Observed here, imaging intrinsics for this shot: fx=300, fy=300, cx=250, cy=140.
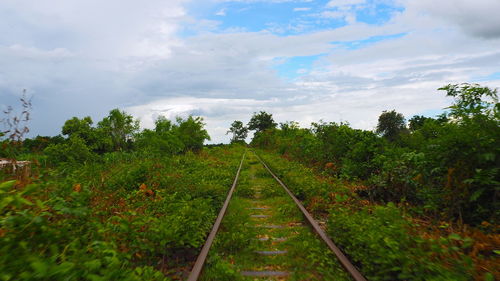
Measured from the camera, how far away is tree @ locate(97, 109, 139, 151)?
3553 centimetres

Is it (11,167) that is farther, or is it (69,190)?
(11,167)

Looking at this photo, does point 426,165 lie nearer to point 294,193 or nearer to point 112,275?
point 294,193

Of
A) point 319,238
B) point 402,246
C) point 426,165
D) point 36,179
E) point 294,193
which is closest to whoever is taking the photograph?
point 402,246

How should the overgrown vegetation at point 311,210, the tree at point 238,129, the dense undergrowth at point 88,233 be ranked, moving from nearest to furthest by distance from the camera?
the dense undergrowth at point 88,233
the overgrown vegetation at point 311,210
the tree at point 238,129

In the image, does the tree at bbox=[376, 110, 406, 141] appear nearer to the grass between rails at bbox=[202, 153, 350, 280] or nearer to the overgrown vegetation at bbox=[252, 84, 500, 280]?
the overgrown vegetation at bbox=[252, 84, 500, 280]

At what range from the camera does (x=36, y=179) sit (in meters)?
4.21

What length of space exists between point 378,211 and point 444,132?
2.04m

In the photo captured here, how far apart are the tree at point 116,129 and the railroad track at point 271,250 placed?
32.2 metres

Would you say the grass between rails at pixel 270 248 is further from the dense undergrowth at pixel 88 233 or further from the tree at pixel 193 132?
the tree at pixel 193 132

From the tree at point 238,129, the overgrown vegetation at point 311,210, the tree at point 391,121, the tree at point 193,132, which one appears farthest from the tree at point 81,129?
the tree at point 238,129

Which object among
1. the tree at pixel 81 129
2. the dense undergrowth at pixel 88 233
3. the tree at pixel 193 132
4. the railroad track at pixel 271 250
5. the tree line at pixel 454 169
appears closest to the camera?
Result: the dense undergrowth at pixel 88 233

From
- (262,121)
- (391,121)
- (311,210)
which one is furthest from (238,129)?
(311,210)

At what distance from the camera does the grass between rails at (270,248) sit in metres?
3.72

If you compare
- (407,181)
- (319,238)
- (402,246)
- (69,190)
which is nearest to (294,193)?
(407,181)
